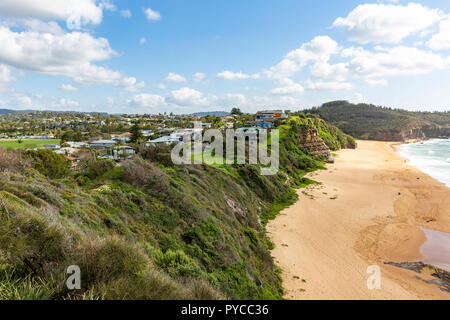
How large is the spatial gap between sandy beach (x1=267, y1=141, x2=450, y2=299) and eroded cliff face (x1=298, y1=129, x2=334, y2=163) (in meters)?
14.7

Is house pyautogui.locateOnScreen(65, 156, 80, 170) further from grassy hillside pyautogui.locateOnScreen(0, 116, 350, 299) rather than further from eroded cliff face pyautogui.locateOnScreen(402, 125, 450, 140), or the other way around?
eroded cliff face pyautogui.locateOnScreen(402, 125, 450, 140)

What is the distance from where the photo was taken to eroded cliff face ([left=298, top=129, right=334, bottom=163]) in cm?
4697

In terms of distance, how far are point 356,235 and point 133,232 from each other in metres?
15.7

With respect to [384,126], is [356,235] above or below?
below

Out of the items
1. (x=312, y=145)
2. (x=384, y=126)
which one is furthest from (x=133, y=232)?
(x=384, y=126)

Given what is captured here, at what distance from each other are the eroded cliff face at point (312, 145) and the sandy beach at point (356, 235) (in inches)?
579

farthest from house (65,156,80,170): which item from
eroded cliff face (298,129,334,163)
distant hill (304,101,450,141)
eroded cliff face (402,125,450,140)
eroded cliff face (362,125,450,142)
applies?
eroded cliff face (402,125,450,140)

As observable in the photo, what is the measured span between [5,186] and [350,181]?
3534cm

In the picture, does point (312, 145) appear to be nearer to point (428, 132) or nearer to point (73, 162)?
point (73, 162)

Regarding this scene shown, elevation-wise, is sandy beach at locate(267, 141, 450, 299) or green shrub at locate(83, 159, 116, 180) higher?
green shrub at locate(83, 159, 116, 180)

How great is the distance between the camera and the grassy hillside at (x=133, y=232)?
3711 mm

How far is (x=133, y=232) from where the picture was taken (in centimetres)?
842
